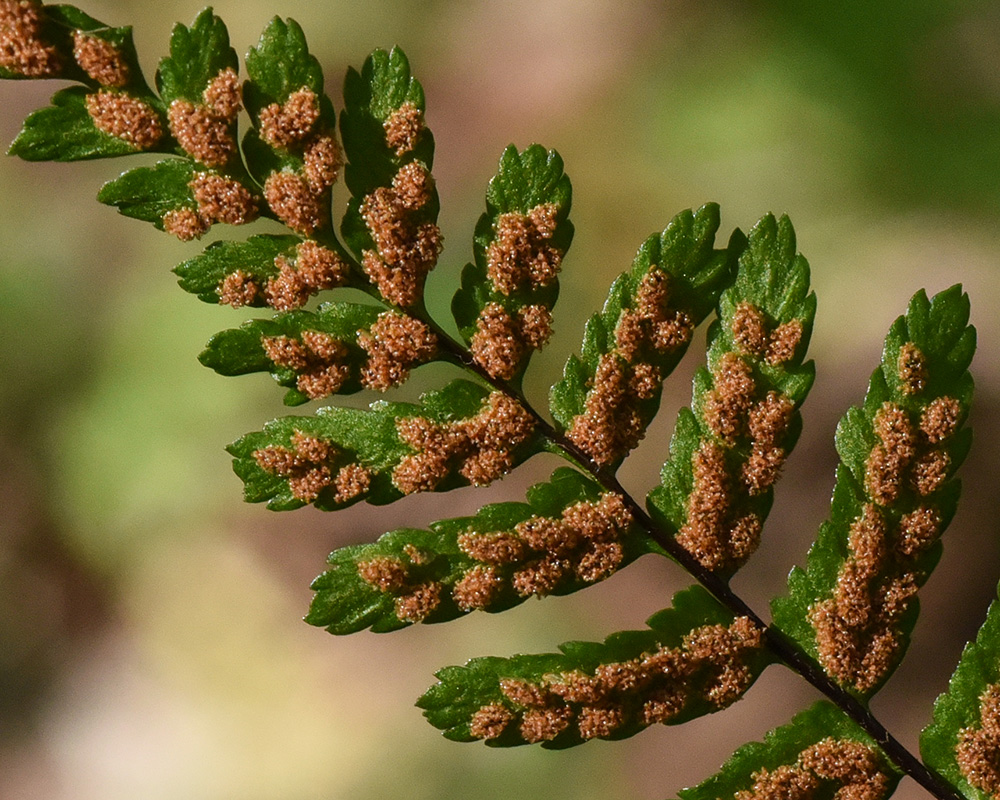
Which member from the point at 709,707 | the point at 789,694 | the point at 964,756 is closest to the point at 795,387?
the point at 709,707

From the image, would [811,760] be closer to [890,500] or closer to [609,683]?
[609,683]

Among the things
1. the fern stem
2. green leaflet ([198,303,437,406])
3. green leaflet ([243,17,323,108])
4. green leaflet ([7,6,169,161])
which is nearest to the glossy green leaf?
green leaflet ([7,6,169,161])

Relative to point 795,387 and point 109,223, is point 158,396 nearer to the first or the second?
point 109,223

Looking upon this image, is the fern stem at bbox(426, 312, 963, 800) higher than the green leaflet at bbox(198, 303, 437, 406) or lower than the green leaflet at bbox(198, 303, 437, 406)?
lower

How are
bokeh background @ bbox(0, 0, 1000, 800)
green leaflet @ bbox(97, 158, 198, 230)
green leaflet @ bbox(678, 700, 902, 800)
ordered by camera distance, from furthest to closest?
bokeh background @ bbox(0, 0, 1000, 800)
green leaflet @ bbox(678, 700, 902, 800)
green leaflet @ bbox(97, 158, 198, 230)

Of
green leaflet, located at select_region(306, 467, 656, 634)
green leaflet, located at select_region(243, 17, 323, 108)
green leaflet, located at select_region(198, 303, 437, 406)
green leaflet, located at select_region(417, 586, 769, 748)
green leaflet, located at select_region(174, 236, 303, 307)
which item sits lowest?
green leaflet, located at select_region(417, 586, 769, 748)

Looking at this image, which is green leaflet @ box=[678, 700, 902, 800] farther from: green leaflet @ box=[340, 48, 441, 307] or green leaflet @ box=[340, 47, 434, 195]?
green leaflet @ box=[340, 47, 434, 195]

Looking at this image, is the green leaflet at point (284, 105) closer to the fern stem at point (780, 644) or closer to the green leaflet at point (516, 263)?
the green leaflet at point (516, 263)

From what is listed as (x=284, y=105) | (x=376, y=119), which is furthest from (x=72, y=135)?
(x=376, y=119)
